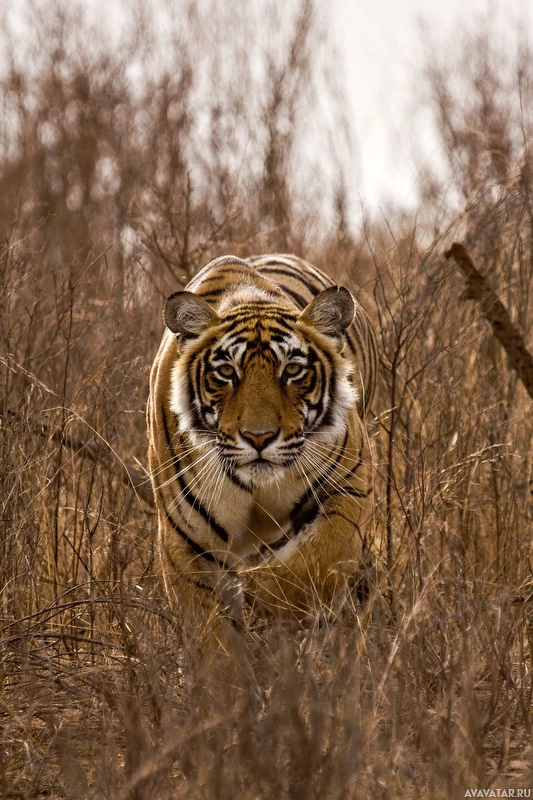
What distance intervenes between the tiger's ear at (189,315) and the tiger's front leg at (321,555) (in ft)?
2.42

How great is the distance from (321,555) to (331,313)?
2.86 ft

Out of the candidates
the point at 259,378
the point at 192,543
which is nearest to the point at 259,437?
the point at 259,378

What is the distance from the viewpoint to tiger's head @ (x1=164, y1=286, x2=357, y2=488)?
150 inches

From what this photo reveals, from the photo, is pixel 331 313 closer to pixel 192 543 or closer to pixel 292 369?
pixel 292 369

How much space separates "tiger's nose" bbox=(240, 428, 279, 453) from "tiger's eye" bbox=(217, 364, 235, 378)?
0.94 feet

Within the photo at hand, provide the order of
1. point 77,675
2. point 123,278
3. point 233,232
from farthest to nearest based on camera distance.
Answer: point 233,232 → point 123,278 → point 77,675

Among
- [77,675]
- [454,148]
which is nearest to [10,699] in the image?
[77,675]

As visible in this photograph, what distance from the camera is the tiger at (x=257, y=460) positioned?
3.89m

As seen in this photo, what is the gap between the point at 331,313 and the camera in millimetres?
4191

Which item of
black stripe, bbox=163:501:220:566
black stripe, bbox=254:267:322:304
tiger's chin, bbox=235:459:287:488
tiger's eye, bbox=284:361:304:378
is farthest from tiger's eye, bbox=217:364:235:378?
black stripe, bbox=254:267:322:304

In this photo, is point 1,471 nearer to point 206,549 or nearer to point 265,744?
point 206,549

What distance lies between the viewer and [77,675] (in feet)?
10.9

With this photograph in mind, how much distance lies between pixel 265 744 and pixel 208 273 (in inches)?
99.6

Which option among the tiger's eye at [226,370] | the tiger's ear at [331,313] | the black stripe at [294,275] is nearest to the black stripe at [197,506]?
the tiger's eye at [226,370]
